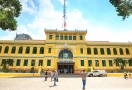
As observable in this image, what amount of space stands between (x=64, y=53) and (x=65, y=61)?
2697 millimetres

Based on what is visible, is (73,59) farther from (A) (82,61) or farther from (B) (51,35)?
(B) (51,35)

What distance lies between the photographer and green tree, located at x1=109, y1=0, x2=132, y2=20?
1044 cm

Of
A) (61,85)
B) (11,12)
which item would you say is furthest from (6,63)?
(61,85)

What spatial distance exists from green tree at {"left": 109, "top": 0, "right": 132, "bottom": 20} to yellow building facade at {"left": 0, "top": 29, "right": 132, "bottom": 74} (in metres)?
26.0

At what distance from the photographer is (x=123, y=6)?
10.5 metres

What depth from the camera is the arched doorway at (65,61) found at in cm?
3575

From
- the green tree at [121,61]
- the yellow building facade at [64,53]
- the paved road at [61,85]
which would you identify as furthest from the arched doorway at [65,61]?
the paved road at [61,85]

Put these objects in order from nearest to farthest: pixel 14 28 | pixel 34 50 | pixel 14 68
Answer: pixel 14 28
pixel 14 68
pixel 34 50

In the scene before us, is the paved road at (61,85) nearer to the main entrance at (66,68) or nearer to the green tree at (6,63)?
the green tree at (6,63)

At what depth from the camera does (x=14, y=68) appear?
1407 inches

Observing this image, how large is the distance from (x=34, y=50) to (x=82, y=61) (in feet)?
47.9

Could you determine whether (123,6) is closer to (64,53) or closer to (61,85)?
(61,85)

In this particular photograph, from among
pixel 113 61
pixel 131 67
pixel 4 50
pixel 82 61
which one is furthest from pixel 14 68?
pixel 131 67

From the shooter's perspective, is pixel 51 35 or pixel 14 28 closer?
pixel 14 28
